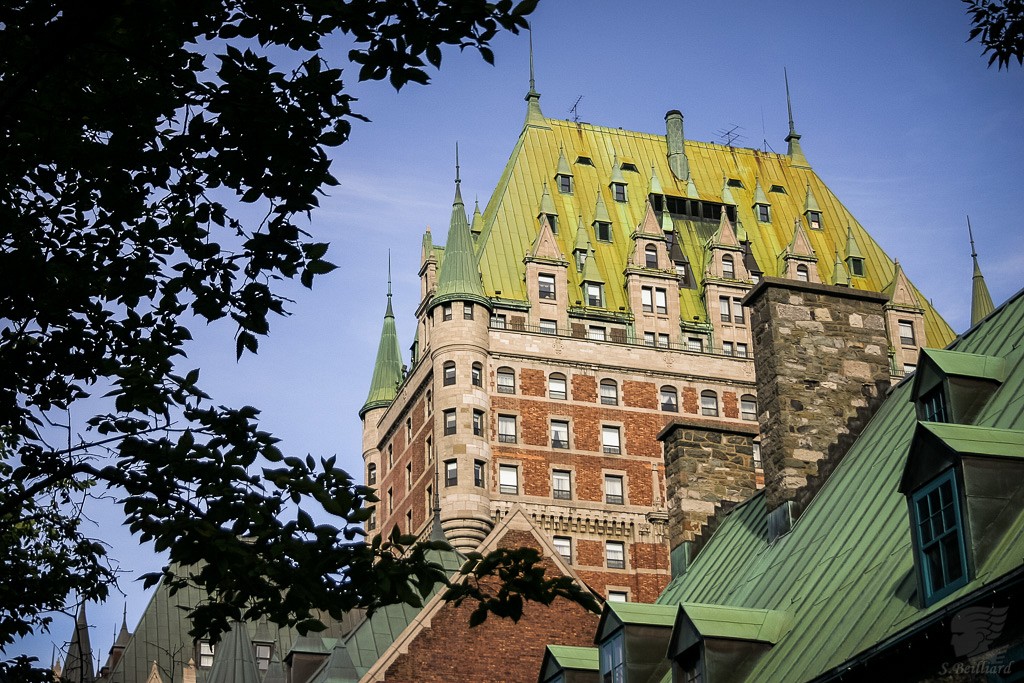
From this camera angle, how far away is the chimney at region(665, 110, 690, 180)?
10131 centimetres

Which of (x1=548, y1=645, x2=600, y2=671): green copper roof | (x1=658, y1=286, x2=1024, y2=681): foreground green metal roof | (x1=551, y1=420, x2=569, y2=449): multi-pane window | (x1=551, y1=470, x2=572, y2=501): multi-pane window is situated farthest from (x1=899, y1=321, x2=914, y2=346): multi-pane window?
(x1=548, y1=645, x2=600, y2=671): green copper roof

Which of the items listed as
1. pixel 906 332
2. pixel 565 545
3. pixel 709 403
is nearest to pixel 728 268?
pixel 906 332

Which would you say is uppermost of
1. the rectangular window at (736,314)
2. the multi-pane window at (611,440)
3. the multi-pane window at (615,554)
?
the rectangular window at (736,314)

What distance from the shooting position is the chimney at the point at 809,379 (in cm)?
2469

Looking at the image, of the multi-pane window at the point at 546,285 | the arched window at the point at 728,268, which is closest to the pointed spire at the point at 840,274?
the arched window at the point at 728,268

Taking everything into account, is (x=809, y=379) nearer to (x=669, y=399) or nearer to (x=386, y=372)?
(x=669, y=399)

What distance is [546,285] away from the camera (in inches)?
3494

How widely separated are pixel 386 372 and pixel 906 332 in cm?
3020

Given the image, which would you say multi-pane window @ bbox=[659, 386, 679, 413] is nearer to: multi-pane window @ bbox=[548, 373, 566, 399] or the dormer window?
multi-pane window @ bbox=[548, 373, 566, 399]

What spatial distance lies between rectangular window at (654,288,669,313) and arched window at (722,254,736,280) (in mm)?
4546

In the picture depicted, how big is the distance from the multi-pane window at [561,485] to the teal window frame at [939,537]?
63960 mm

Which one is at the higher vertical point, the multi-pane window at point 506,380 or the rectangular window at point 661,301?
the rectangular window at point 661,301

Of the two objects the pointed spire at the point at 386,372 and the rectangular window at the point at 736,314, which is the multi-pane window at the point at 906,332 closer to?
the rectangular window at the point at 736,314

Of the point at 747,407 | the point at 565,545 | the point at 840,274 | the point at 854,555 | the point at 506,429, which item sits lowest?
the point at 854,555
